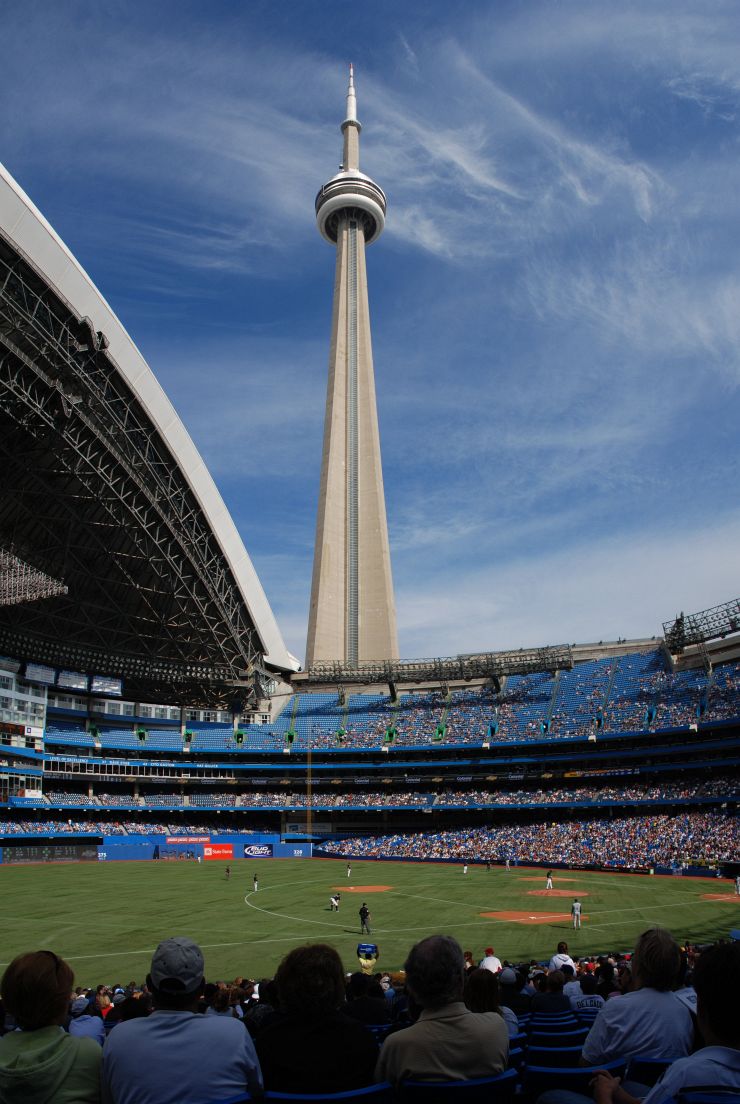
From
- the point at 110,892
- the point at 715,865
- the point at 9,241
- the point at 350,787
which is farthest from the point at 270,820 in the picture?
the point at 9,241

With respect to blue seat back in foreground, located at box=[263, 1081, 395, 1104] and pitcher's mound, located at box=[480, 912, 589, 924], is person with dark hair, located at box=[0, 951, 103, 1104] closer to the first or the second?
blue seat back in foreground, located at box=[263, 1081, 395, 1104]

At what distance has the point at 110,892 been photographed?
1954 inches

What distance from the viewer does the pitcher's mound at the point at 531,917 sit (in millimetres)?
37094

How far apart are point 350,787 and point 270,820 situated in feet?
32.2

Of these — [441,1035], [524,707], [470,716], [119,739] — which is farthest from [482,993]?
[119,739]

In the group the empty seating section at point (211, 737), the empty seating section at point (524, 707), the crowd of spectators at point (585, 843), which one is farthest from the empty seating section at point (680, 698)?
the empty seating section at point (211, 737)

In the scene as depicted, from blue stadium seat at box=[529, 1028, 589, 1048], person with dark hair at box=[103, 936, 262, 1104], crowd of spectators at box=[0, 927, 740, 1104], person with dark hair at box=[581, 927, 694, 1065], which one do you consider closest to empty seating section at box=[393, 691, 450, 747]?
blue stadium seat at box=[529, 1028, 589, 1048]

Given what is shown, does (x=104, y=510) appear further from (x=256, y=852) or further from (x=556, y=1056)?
(x=556, y=1056)

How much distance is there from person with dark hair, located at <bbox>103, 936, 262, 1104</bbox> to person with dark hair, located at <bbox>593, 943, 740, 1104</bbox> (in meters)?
2.07

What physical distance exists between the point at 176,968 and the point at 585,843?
2702 inches

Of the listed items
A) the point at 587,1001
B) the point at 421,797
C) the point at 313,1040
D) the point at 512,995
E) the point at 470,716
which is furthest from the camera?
the point at 470,716

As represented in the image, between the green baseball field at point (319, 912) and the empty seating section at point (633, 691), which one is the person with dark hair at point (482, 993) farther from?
the empty seating section at point (633, 691)

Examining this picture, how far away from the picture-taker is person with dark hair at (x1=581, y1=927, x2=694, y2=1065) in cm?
523

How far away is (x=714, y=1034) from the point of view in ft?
11.3
